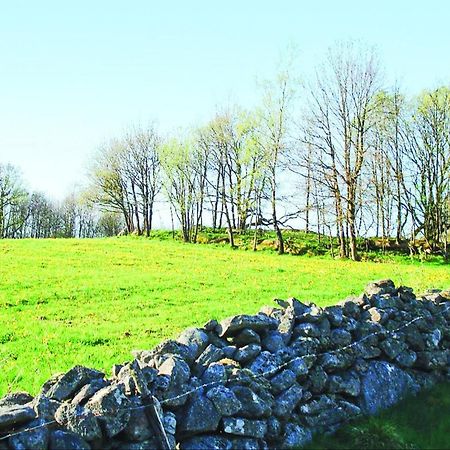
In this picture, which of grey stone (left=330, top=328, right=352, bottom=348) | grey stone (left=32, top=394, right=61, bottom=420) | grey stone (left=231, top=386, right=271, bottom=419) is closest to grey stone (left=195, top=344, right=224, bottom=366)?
grey stone (left=231, top=386, right=271, bottom=419)

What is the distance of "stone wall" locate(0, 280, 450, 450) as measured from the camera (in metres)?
4.45

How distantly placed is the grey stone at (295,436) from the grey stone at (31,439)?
2658mm

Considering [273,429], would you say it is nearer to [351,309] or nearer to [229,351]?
[229,351]

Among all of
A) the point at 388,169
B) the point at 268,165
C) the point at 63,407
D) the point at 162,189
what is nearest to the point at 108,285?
the point at 63,407

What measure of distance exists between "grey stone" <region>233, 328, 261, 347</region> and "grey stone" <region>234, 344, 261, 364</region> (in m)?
0.15

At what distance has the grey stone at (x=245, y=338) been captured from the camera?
20.9 ft

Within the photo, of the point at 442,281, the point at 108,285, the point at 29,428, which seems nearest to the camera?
the point at 29,428

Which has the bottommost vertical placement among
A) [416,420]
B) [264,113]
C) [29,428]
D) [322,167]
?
[416,420]

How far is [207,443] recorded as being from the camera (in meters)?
4.99

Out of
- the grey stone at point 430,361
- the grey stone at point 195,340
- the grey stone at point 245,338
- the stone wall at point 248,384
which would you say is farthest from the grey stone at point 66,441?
the grey stone at point 430,361

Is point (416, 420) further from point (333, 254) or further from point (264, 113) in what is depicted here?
point (264, 113)

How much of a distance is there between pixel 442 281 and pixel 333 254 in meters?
18.7

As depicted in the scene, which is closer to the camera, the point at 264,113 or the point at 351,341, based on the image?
the point at 351,341

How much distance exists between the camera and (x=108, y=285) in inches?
730
